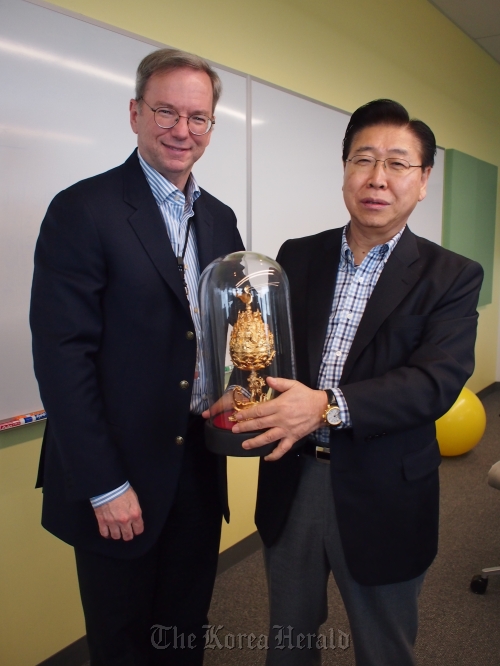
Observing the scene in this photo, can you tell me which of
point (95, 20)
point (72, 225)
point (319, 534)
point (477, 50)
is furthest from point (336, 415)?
point (477, 50)

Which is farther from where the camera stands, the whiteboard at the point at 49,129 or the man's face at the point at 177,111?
the whiteboard at the point at 49,129

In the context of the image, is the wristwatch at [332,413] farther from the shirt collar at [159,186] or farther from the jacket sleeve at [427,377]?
the shirt collar at [159,186]

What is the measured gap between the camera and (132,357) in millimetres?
1298

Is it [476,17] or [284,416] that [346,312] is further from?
[476,17]

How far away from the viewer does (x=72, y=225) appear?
3.98ft

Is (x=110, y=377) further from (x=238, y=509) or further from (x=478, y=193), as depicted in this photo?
(x=478, y=193)

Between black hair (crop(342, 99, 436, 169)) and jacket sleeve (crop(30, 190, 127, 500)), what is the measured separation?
0.74 metres

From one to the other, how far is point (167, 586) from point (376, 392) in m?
0.86

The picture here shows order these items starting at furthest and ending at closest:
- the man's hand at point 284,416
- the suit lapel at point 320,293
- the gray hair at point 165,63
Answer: the suit lapel at point 320,293
the gray hair at point 165,63
the man's hand at point 284,416

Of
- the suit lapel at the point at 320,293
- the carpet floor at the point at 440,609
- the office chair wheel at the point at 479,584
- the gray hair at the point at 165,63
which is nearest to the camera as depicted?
the gray hair at the point at 165,63

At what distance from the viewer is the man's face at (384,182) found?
1.36 meters

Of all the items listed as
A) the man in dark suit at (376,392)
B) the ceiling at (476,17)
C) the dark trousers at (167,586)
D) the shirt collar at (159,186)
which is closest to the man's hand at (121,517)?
the dark trousers at (167,586)

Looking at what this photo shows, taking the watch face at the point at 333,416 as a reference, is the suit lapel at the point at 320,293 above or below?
above

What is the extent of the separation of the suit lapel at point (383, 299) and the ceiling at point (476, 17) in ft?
12.0
